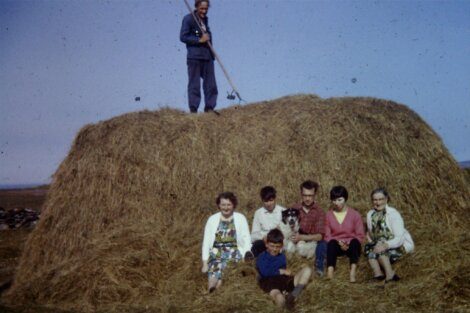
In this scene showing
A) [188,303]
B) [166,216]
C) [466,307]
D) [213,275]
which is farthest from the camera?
[166,216]

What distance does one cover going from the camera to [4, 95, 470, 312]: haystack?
6645 millimetres

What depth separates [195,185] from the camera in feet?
26.9

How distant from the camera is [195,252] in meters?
7.20

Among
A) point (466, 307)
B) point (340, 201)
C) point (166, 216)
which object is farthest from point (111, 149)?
point (466, 307)

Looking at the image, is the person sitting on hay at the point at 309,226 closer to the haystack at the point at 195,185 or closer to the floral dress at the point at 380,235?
the haystack at the point at 195,185

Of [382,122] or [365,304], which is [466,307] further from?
[382,122]

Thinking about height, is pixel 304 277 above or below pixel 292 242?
below

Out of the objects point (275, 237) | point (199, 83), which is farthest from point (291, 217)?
point (199, 83)

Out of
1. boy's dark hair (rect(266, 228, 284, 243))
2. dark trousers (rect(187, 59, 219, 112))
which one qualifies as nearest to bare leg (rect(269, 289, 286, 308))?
boy's dark hair (rect(266, 228, 284, 243))

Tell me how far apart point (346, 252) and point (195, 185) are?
2.83 metres

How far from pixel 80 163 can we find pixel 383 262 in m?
5.39

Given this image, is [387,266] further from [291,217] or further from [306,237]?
[291,217]

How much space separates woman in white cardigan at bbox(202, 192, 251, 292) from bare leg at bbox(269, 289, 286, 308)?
1.04 m

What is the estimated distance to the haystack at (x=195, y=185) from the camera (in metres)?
6.64
